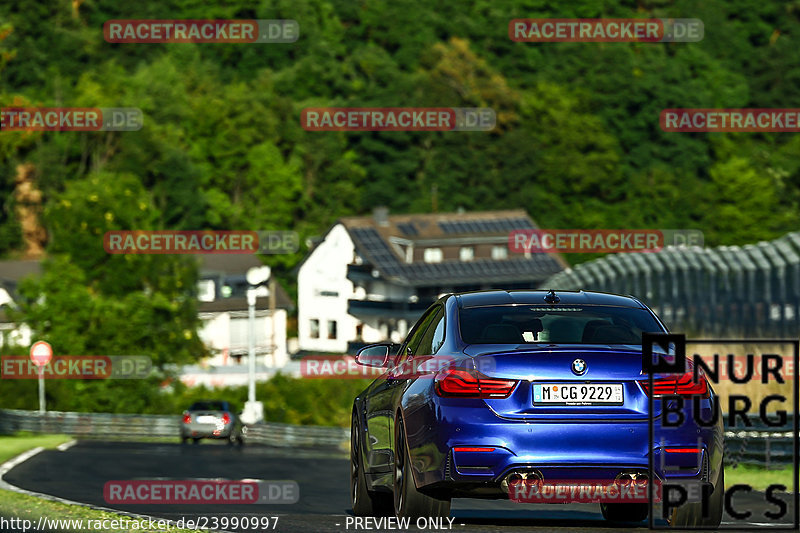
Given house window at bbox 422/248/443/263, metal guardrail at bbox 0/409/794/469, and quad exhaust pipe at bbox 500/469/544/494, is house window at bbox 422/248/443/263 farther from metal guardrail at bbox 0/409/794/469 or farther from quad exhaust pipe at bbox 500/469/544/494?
quad exhaust pipe at bbox 500/469/544/494

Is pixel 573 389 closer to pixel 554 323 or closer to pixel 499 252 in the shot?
pixel 554 323

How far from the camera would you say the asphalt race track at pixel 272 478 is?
13492 mm

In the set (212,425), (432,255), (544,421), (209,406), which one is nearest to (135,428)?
(209,406)

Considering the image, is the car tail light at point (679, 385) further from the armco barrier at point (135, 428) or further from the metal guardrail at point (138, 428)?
the armco barrier at point (135, 428)

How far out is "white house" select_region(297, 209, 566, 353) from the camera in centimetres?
12138

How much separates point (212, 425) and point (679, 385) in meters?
39.7

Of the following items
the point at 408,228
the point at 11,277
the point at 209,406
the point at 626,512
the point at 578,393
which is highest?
the point at 408,228

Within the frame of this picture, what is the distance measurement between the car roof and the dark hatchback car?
37.6m

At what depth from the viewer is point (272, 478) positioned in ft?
82.8

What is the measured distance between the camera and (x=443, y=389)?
34.9 ft

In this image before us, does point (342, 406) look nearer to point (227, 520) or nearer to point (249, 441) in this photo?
point (249, 441)

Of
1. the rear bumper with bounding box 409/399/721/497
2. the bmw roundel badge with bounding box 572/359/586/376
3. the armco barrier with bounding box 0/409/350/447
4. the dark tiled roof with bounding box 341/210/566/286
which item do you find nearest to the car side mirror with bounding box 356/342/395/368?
the rear bumper with bounding box 409/399/721/497

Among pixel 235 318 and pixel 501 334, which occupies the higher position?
pixel 501 334

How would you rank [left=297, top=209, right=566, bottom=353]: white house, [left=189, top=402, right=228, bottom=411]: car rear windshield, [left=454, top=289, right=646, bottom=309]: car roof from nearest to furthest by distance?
[left=454, top=289, right=646, bottom=309]: car roof, [left=189, top=402, right=228, bottom=411]: car rear windshield, [left=297, top=209, right=566, bottom=353]: white house
